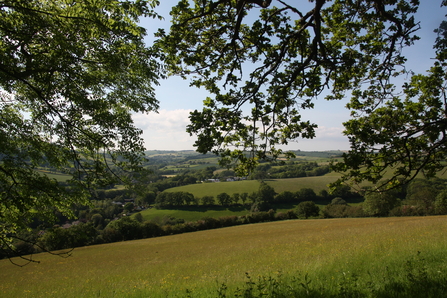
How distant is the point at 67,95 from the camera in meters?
6.19

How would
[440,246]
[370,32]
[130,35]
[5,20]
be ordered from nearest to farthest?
1. [5,20]
2. [130,35]
3. [370,32]
4. [440,246]

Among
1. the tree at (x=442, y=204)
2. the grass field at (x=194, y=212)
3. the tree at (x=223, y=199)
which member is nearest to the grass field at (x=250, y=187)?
the tree at (x=223, y=199)

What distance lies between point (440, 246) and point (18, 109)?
16.6 metres

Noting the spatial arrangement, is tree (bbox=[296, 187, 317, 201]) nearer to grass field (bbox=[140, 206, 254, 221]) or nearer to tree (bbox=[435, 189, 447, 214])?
grass field (bbox=[140, 206, 254, 221])

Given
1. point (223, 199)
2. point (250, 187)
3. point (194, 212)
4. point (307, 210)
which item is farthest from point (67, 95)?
point (250, 187)

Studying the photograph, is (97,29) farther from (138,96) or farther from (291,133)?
(291,133)

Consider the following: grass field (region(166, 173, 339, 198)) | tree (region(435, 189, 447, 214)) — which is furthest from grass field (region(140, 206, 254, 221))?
tree (region(435, 189, 447, 214))

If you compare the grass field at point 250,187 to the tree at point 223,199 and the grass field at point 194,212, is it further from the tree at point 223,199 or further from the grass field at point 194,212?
the grass field at point 194,212

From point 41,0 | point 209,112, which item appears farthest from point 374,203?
point 41,0

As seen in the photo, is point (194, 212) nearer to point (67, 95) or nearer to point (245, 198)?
point (245, 198)

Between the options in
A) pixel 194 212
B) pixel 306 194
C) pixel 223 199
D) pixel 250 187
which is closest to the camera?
pixel 194 212

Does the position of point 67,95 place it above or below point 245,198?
above

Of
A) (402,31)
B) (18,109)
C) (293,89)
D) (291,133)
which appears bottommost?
(291,133)

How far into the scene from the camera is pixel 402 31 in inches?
277
